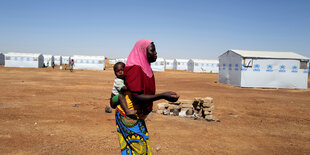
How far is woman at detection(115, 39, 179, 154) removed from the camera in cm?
191

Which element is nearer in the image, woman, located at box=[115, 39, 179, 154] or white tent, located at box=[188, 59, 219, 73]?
woman, located at box=[115, 39, 179, 154]

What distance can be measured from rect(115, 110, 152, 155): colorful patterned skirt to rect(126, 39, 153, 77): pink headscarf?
1.61 ft

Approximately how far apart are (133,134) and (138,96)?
43cm

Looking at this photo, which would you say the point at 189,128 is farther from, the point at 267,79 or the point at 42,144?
the point at 267,79

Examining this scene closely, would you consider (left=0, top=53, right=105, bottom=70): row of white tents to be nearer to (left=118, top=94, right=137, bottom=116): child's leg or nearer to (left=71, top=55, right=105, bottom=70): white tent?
(left=71, top=55, right=105, bottom=70): white tent

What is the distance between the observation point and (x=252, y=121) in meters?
7.29

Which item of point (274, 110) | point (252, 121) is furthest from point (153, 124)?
point (274, 110)

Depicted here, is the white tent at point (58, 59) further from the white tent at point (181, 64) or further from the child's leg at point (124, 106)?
the child's leg at point (124, 106)

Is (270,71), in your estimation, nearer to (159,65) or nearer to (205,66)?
(159,65)

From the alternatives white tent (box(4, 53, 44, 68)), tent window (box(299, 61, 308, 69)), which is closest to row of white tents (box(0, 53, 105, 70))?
white tent (box(4, 53, 44, 68))

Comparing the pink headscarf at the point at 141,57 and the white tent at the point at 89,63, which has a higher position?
the white tent at the point at 89,63

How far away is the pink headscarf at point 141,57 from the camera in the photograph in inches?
77.4

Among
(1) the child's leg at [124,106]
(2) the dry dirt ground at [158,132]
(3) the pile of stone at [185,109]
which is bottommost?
(2) the dry dirt ground at [158,132]

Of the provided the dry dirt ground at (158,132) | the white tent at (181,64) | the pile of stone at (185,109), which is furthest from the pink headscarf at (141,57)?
the white tent at (181,64)
